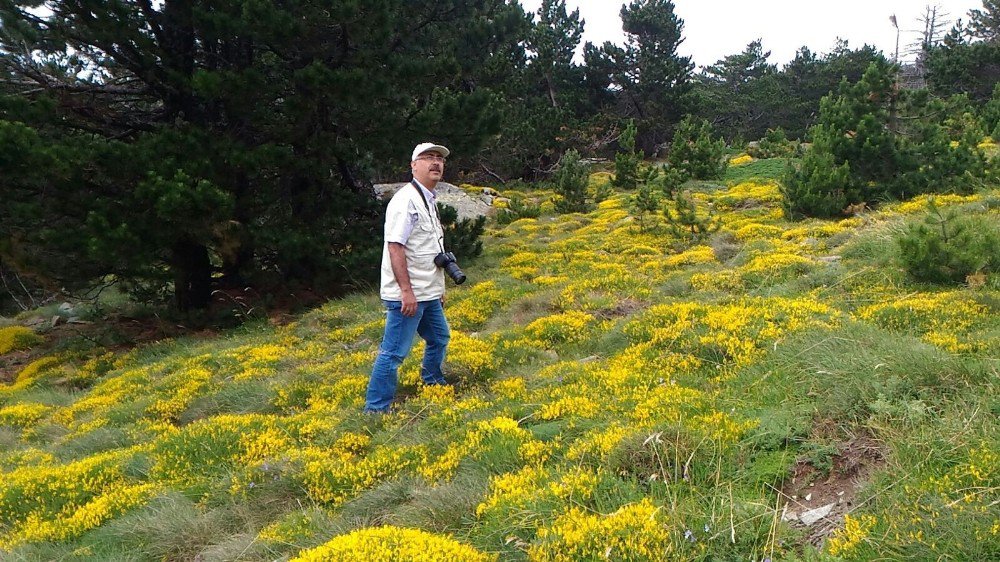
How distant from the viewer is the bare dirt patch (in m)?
2.98

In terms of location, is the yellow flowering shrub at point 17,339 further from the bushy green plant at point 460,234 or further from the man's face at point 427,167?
the man's face at point 427,167

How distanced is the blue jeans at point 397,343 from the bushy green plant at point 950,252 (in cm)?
539

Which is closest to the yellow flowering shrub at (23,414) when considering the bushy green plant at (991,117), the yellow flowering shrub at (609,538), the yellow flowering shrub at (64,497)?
the yellow flowering shrub at (64,497)

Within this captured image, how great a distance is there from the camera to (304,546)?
11.7 ft

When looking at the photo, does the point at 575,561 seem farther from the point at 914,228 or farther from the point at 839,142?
the point at 839,142

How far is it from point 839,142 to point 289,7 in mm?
11233

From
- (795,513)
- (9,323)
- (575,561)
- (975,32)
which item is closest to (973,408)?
(795,513)

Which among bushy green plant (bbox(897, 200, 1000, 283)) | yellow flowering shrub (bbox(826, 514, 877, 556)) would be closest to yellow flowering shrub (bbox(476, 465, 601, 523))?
yellow flowering shrub (bbox(826, 514, 877, 556))

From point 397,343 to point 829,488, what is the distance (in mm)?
3533

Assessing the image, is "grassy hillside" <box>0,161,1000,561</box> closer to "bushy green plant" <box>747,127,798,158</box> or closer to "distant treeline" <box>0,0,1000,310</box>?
"distant treeline" <box>0,0,1000,310</box>

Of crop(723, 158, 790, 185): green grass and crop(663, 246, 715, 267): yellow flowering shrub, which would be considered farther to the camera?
crop(723, 158, 790, 185): green grass

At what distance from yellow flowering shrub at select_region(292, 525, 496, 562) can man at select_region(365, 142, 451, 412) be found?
92.4 inches

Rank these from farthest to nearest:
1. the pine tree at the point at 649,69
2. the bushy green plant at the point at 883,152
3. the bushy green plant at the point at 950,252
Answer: the pine tree at the point at 649,69 → the bushy green plant at the point at 883,152 → the bushy green plant at the point at 950,252

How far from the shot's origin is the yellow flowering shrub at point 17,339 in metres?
12.6
